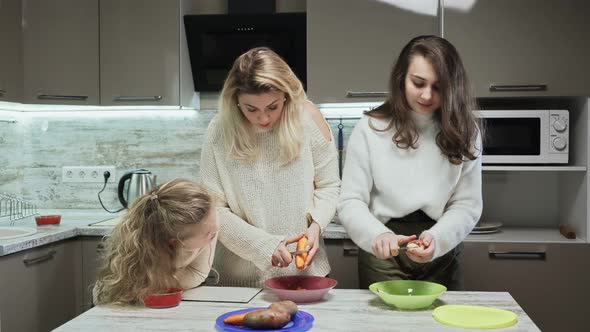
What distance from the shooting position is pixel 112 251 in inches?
65.0

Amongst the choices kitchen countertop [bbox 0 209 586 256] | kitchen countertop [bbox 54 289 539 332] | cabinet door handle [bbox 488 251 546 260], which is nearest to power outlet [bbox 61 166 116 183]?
kitchen countertop [bbox 0 209 586 256]

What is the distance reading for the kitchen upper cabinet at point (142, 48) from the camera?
2938mm

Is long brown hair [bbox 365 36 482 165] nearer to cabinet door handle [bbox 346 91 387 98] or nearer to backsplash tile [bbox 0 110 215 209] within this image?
cabinet door handle [bbox 346 91 387 98]

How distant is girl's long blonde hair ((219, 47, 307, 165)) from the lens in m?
1.76

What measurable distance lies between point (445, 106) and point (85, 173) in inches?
89.3

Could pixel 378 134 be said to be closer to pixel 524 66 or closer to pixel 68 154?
pixel 524 66

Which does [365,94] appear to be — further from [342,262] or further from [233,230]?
[233,230]

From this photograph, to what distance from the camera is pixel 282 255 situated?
5.41 feet

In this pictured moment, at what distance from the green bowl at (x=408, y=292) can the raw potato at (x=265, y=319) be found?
11.6 inches

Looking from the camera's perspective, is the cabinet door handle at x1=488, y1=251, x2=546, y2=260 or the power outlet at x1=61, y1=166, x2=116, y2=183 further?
the power outlet at x1=61, y1=166, x2=116, y2=183

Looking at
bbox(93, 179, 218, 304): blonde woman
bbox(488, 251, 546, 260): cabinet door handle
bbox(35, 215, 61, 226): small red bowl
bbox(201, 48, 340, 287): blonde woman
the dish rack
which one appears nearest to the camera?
bbox(93, 179, 218, 304): blonde woman

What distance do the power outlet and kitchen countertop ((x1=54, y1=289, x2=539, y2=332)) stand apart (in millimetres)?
→ 1892

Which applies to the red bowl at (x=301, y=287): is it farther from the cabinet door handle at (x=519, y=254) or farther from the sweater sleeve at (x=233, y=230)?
the cabinet door handle at (x=519, y=254)

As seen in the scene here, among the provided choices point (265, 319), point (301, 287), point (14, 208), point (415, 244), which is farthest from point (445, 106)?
point (14, 208)
